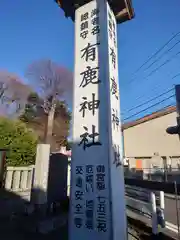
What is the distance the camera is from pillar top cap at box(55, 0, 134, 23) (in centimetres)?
484

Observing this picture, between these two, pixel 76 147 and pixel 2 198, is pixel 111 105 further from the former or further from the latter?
pixel 2 198

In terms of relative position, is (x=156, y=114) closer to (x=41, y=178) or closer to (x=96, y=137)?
(x=41, y=178)

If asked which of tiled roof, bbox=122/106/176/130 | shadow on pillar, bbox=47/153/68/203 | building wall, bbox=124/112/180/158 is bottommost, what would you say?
shadow on pillar, bbox=47/153/68/203

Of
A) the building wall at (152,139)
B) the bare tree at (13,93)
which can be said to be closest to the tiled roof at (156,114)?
the building wall at (152,139)

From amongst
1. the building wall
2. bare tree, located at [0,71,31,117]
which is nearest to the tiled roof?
the building wall

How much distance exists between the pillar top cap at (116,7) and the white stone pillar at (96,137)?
1.62 ft

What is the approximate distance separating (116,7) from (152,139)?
19.3 meters

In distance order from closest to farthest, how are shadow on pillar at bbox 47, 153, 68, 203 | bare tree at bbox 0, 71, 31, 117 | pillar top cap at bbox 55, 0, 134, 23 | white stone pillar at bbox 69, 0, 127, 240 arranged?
white stone pillar at bbox 69, 0, 127, 240 < pillar top cap at bbox 55, 0, 134, 23 < shadow on pillar at bbox 47, 153, 68, 203 < bare tree at bbox 0, 71, 31, 117

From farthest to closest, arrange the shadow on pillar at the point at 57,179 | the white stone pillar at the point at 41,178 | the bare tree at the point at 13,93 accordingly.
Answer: the bare tree at the point at 13,93
the shadow on pillar at the point at 57,179
the white stone pillar at the point at 41,178

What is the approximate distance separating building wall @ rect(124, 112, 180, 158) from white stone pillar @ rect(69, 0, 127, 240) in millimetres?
18423

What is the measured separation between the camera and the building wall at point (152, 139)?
21.0 metres

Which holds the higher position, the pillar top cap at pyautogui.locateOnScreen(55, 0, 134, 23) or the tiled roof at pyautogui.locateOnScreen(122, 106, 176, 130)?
the tiled roof at pyautogui.locateOnScreen(122, 106, 176, 130)

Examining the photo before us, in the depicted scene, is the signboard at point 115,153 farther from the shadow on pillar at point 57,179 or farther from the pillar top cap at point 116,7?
the shadow on pillar at point 57,179

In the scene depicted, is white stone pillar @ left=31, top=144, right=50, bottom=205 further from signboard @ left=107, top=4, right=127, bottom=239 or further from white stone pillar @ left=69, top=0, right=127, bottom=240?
signboard @ left=107, top=4, right=127, bottom=239
